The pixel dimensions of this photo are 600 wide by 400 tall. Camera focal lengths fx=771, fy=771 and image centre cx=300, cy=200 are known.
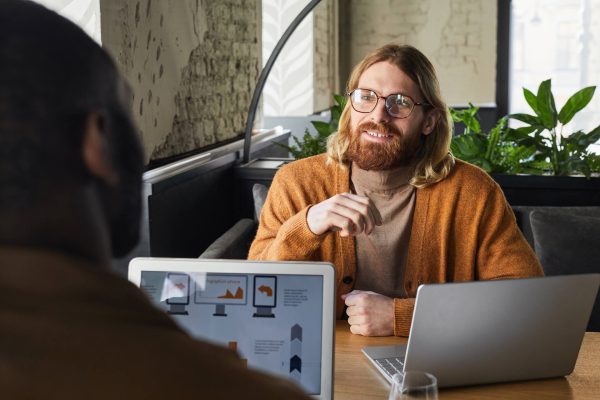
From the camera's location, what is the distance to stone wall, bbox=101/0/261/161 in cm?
278

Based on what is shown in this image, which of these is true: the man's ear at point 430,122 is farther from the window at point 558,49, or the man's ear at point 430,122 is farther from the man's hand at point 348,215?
the window at point 558,49

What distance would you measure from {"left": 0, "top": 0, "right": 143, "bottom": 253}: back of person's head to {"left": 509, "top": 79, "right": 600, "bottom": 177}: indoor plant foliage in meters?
2.88

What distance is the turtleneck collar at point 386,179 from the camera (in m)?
2.21

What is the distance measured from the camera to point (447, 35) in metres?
8.22

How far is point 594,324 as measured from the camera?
8.88 feet

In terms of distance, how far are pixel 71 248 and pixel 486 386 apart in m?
1.22

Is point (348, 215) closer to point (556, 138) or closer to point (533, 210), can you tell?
point (533, 210)

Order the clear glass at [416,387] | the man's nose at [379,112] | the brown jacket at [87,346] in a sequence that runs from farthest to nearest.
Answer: the man's nose at [379,112] < the clear glass at [416,387] < the brown jacket at [87,346]

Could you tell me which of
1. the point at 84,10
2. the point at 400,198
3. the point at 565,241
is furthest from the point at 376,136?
the point at 84,10

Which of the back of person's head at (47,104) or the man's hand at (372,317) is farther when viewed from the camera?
the man's hand at (372,317)

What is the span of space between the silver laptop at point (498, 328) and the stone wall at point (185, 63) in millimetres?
1605

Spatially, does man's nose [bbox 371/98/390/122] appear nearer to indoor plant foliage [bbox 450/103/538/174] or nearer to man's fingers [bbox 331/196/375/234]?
man's fingers [bbox 331/196/375/234]

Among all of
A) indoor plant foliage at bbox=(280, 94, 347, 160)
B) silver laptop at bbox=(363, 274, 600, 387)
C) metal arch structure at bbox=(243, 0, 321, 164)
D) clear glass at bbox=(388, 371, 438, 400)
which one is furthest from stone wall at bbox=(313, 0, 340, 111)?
clear glass at bbox=(388, 371, 438, 400)

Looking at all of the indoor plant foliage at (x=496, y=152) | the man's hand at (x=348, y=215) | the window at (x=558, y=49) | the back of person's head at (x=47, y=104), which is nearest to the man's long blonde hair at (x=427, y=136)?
the man's hand at (x=348, y=215)
